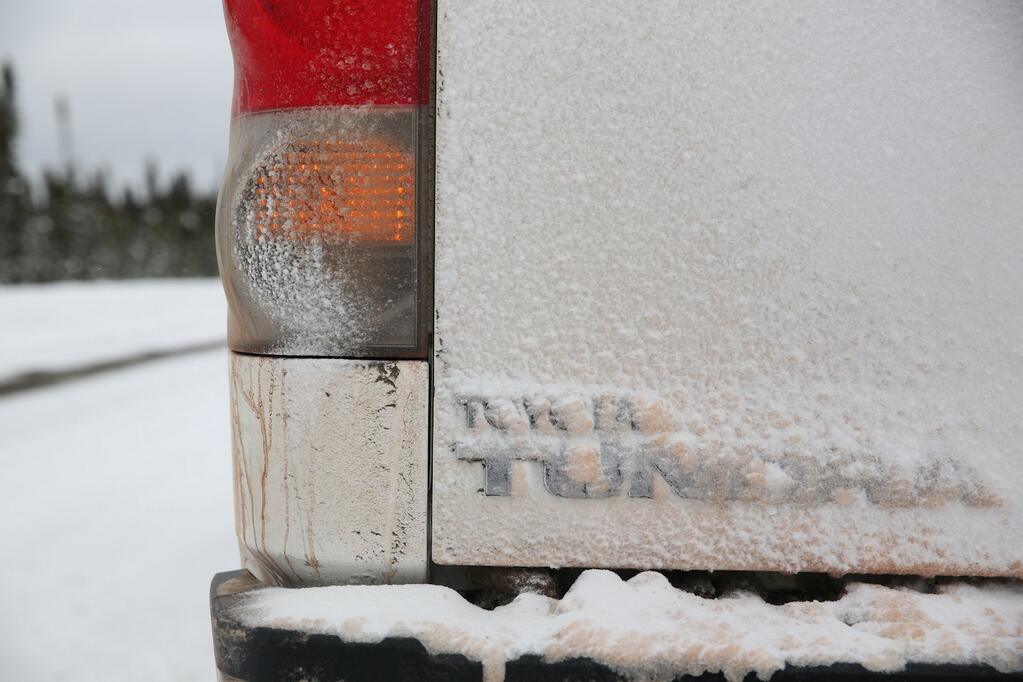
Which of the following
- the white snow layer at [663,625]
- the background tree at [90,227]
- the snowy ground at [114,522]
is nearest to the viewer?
the white snow layer at [663,625]

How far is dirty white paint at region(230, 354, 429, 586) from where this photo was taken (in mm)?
996

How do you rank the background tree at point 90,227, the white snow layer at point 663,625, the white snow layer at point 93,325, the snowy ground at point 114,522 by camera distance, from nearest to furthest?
1. the white snow layer at point 663,625
2. the snowy ground at point 114,522
3. the white snow layer at point 93,325
4. the background tree at point 90,227

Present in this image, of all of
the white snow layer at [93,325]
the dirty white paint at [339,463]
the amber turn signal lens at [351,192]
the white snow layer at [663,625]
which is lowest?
the white snow layer at [93,325]

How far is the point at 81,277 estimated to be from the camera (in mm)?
28438

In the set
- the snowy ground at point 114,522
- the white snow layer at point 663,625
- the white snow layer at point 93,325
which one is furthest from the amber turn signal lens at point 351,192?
the white snow layer at point 93,325

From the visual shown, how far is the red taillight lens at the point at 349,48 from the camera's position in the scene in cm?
98

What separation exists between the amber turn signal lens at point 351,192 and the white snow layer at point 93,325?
285 inches

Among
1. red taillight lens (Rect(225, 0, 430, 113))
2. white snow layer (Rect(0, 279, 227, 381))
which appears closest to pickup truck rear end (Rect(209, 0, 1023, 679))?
red taillight lens (Rect(225, 0, 430, 113))

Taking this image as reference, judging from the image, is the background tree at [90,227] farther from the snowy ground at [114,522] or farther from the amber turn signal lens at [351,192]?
the amber turn signal lens at [351,192]

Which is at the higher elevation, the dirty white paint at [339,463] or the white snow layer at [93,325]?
the dirty white paint at [339,463]

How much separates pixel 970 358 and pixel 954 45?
40cm

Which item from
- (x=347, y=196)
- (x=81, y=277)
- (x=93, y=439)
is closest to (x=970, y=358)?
(x=347, y=196)

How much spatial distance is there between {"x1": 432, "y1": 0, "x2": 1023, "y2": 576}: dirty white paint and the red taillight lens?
5 centimetres

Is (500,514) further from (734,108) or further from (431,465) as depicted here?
(734,108)
